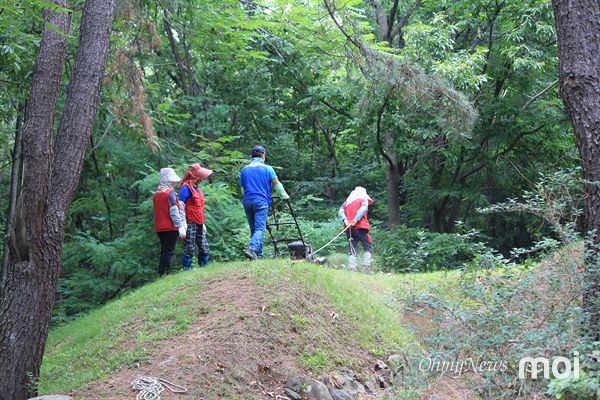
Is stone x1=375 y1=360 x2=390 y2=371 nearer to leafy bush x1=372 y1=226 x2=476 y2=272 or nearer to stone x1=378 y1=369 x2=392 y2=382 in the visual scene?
stone x1=378 y1=369 x2=392 y2=382

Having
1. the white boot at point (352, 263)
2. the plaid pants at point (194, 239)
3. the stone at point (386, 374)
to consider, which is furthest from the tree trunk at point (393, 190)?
the stone at point (386, 374)

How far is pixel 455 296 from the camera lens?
6734 millimetres

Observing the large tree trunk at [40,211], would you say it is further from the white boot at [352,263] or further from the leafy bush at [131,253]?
the white boot at [352,263]

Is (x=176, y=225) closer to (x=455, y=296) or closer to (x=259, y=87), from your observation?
(x=455, y=296)

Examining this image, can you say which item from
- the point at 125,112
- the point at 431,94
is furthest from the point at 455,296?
the point at 125,112

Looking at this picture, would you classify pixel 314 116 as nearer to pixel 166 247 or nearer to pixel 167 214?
pixel 166 247

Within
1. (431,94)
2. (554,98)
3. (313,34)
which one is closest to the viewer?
(431,94)

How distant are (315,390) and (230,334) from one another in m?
→ 1.17

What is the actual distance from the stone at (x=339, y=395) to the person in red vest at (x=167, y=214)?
4.16 meters

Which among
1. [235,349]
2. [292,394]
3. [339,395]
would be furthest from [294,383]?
[235,349]

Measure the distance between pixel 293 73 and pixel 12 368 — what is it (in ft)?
46.9

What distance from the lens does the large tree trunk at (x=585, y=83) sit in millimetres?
5477

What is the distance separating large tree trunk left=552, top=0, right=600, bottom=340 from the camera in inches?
216

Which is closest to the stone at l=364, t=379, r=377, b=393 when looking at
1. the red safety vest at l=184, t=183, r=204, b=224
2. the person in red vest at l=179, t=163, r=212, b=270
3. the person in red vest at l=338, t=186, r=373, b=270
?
the person in red vest at l=179, t=163, r=212, b=270
